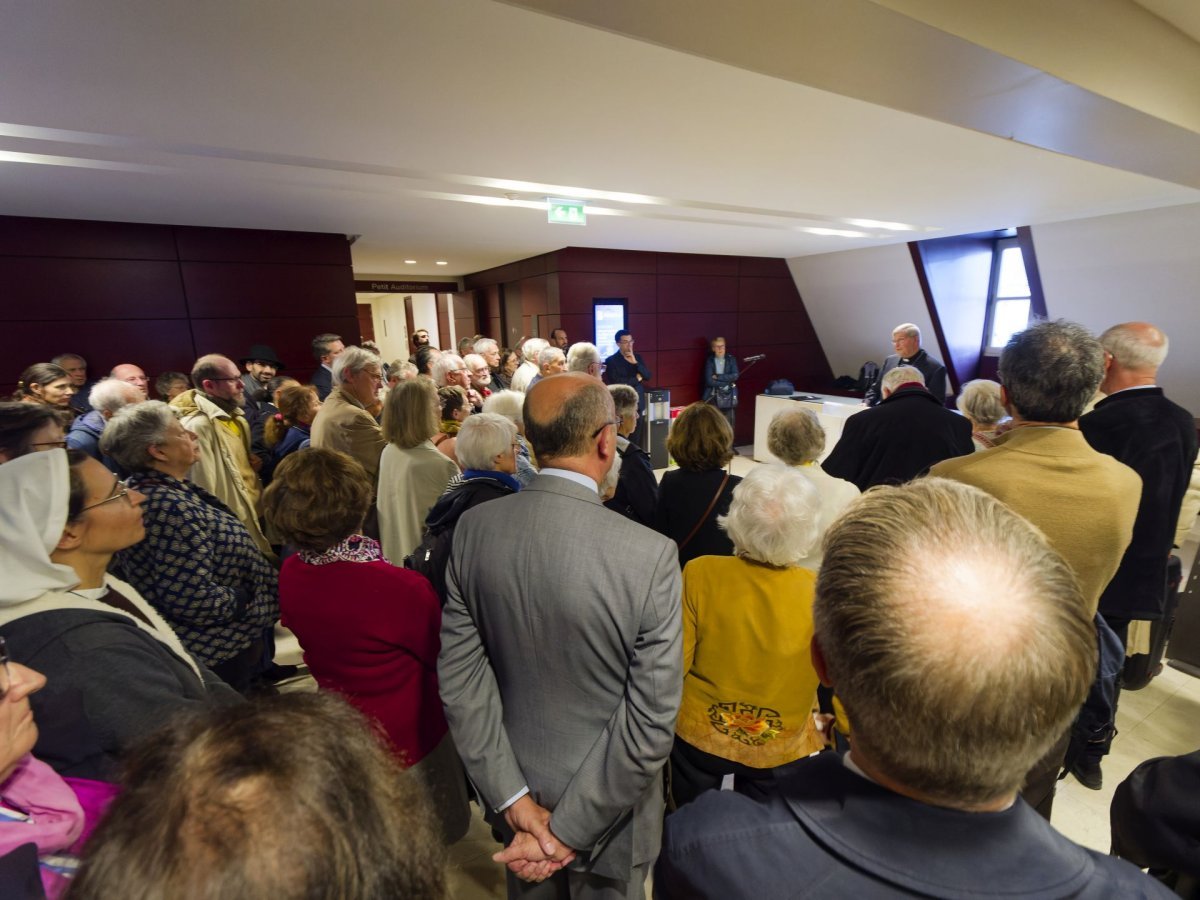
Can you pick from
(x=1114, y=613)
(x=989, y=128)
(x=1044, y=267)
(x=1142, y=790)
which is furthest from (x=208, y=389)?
(x=1044, y=267)

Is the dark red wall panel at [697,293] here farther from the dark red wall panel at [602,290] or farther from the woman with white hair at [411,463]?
the woman with white hair at [411,463]

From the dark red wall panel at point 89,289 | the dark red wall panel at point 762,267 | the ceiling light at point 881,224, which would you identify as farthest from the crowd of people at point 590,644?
the dark red wall panel at point 762,267

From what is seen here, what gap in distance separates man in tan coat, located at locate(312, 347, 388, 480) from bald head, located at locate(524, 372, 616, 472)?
1.93 metres

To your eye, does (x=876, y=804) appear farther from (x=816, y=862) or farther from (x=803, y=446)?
(x=803, y=446)

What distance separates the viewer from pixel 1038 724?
18.9 inches

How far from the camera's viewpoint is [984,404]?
277cm

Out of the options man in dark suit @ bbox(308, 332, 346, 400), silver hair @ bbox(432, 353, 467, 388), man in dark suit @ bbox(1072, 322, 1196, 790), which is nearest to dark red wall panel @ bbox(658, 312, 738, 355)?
silver hair @ bbox(432, 353, 467, 388)

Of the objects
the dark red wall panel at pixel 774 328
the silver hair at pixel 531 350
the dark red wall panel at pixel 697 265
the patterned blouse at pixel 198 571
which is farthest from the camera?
the dark red wall panel at pixel 774 328

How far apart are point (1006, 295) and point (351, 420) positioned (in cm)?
832

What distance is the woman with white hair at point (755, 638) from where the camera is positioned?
1.29 m

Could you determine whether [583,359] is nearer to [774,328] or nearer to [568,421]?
[568,421]

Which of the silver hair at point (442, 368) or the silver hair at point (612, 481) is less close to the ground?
the silver hair at point (442, 368)

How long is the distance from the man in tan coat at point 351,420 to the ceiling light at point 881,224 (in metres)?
5.07

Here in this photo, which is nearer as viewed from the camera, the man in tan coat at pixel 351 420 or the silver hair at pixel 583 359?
the man in tan coat at pixel 351 420
